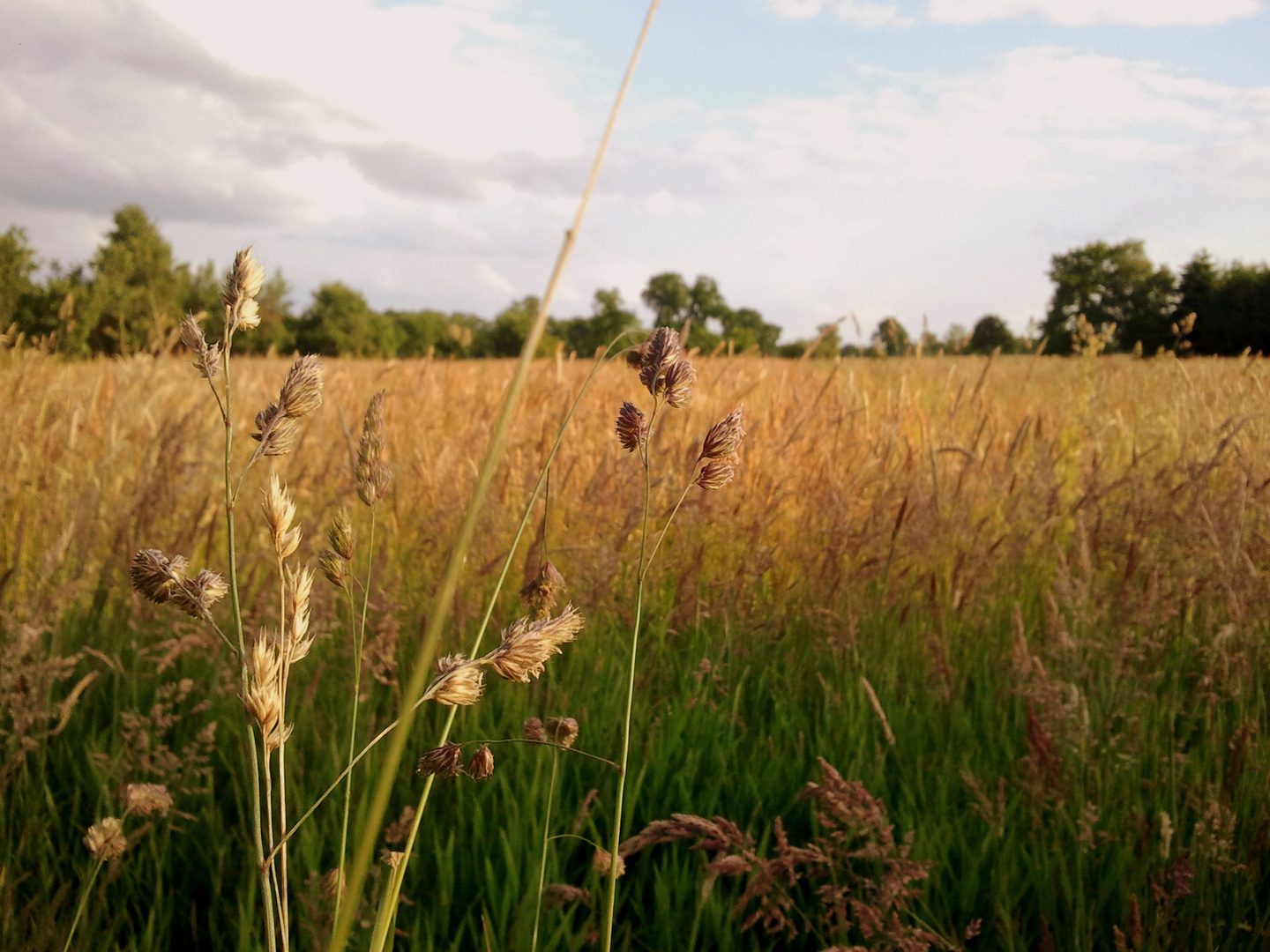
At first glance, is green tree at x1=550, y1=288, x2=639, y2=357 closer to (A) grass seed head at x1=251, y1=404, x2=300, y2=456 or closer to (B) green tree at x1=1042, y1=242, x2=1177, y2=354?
(B) green tree at x1=1042, y1=242, x2=1177, y2=354

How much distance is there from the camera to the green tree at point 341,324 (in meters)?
60.4

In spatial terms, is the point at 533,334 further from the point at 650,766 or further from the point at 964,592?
the point at 964,592

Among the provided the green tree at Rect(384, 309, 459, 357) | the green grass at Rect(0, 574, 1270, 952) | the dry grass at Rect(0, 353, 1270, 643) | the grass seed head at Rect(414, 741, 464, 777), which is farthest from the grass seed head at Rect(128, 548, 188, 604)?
the green tree at Rect(384, 309, 459, 357)

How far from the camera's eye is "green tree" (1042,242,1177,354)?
4578cm

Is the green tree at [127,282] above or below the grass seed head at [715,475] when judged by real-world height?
above

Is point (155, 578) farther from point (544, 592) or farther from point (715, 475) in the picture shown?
point (715, 475)

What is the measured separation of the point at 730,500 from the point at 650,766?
3.85 ft

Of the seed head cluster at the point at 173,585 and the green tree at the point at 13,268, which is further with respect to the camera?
the green tree at the point at 13,268

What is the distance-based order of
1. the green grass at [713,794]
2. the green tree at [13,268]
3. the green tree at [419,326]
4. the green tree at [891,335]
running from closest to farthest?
1. the green grass at [713,794]
2. the green tree at [891,335]
3. the green tree at [13,268]
4. the green tree at [419,326]

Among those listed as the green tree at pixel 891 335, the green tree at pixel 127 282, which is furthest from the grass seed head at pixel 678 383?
the green tree at pixel 127 282

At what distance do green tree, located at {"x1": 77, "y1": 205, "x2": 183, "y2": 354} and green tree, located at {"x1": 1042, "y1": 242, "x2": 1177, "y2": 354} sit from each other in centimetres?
4679

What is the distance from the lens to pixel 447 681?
20.7 inches

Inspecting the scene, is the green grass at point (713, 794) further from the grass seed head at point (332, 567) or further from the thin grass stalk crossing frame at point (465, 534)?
the thin grass stalk crossing frame at point (465, 534)

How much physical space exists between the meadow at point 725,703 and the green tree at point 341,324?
59081mm
